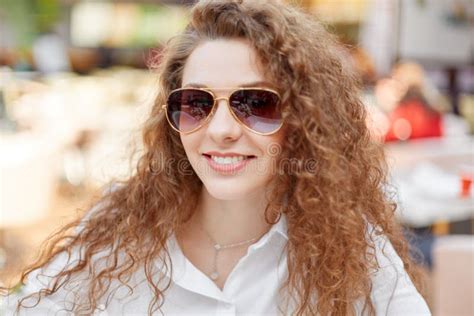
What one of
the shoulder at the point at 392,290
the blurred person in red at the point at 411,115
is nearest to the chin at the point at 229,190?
the shoulder at the point at 392,290

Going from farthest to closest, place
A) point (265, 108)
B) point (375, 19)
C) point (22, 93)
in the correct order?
point (375, 19), point (22, 93), point (265, 108)

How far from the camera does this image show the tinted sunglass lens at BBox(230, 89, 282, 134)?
120cm

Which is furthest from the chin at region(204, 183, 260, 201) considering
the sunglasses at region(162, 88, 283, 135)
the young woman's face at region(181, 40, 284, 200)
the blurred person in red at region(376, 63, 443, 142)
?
the blurred person in red at region(376, 63, 443, 142)

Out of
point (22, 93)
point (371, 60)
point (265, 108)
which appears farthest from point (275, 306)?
point (371, 60)

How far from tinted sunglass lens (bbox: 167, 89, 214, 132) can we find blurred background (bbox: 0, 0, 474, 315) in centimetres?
21

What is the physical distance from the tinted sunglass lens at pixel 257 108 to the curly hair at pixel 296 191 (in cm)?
3

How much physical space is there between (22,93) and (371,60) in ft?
11.1

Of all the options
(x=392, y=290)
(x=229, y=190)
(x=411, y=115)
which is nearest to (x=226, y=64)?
(x=229, y=190)

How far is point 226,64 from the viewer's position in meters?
1.22

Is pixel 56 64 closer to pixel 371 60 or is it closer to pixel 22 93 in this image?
pixel 22 93

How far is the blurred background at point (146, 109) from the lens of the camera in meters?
2.06

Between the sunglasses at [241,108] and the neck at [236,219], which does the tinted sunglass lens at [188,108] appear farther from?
the neck at [236,219]

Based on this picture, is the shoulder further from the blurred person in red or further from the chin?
the blurred person in red

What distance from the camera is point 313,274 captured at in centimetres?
128
